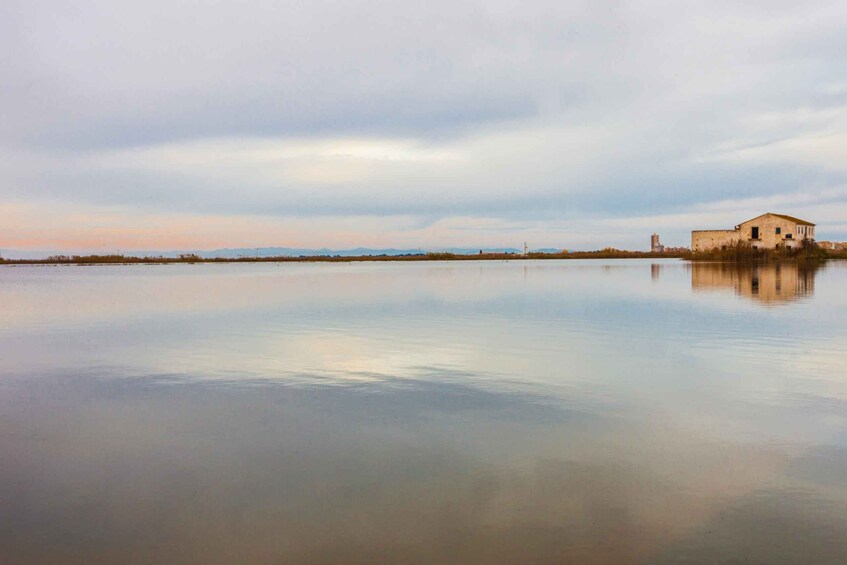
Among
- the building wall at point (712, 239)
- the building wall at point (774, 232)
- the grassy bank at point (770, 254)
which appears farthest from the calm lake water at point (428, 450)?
the building wall at point (712, 239)

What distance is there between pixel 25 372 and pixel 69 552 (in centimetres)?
1148

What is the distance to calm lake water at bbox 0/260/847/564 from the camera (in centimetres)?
604

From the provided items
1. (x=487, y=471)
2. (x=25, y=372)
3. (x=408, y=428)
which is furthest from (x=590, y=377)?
(x=25, y=372)

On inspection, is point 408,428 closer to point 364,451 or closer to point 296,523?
point 364,451

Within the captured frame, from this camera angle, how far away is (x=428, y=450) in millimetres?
8625

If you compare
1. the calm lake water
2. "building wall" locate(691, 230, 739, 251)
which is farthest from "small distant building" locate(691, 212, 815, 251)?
the calm lake water

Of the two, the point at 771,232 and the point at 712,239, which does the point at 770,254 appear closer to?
the point at 771,232

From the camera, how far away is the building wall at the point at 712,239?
100537mm

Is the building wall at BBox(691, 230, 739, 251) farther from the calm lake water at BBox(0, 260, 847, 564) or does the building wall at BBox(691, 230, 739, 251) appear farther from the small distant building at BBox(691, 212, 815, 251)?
the calm lake water at BBox(0, 260, 847, 564)

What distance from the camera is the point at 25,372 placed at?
50.0 ft

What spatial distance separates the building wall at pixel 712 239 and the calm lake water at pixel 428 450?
295ft

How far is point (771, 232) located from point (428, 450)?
102 metres

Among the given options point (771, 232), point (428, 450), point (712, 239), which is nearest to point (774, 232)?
point (771, 232)

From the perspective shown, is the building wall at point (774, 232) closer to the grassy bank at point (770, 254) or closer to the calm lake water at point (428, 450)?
the grassy bank at point (770, 254)
